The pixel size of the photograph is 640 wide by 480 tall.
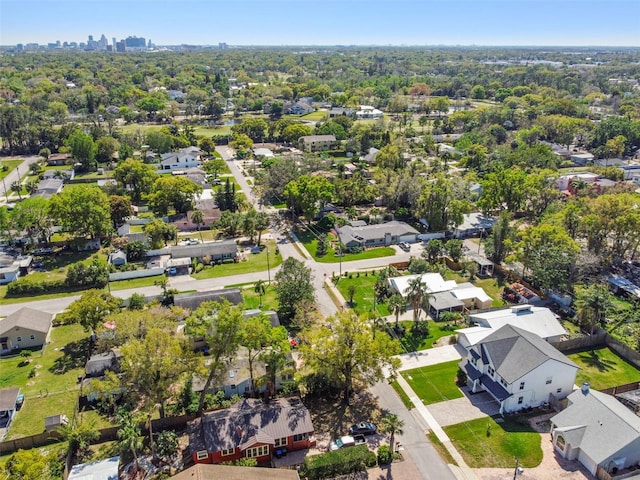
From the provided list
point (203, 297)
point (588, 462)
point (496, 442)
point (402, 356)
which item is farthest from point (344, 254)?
point (588, 462)

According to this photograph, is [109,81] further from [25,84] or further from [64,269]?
[64,269]

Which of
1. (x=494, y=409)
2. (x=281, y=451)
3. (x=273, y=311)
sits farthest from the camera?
(x=273, y=311)

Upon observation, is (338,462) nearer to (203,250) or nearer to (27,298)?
(203,250)

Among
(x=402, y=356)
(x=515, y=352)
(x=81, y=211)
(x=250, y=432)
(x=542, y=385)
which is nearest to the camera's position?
(x=250, y=432)

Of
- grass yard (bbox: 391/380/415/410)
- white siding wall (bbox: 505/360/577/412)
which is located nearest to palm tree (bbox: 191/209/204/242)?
grass yard (bbox: 391/380/415/410)

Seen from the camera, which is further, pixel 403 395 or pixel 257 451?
pixel 403 395

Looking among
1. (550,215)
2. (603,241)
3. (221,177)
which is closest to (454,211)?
(550,215)
